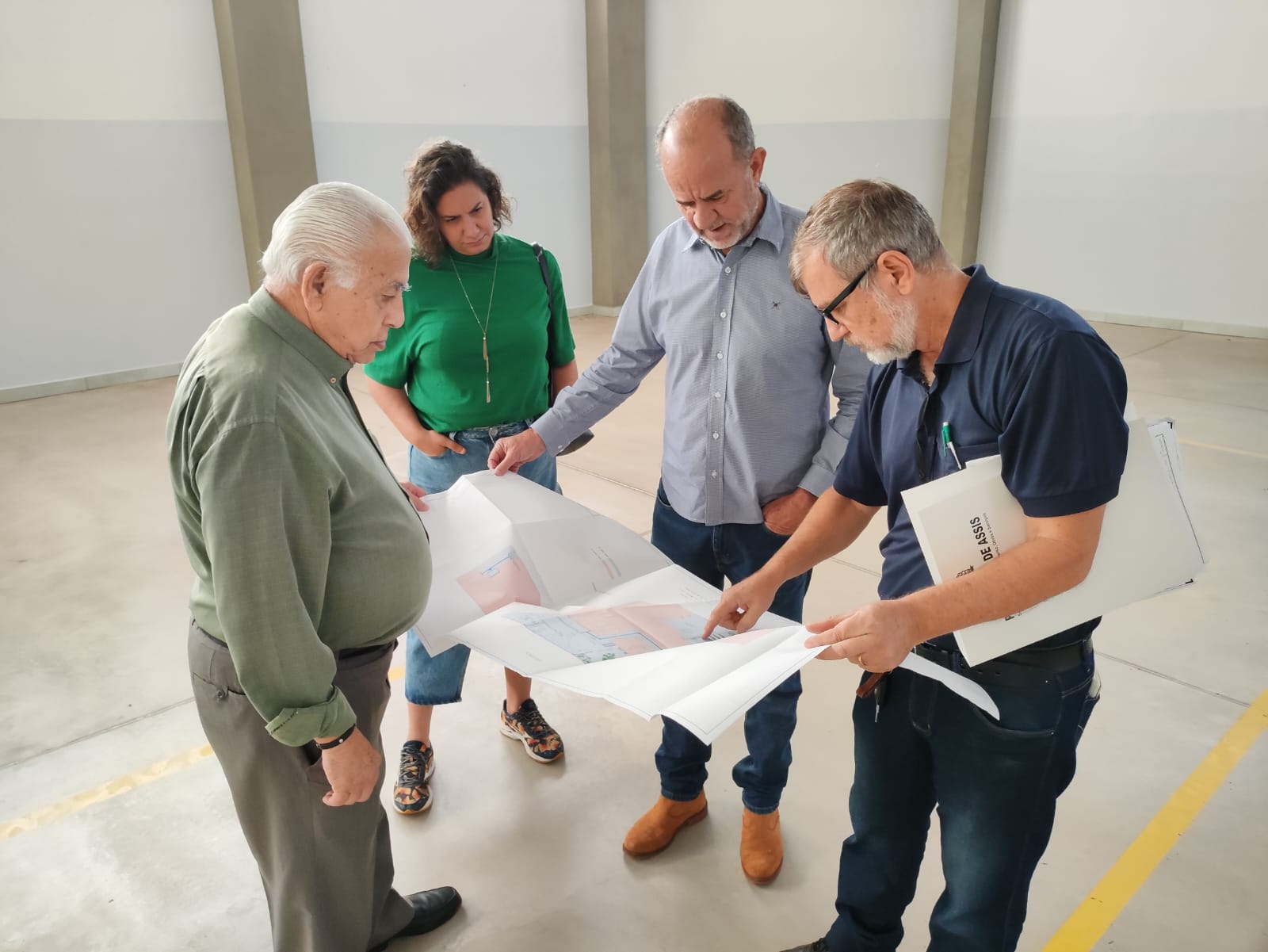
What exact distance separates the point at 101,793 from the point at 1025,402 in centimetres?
293

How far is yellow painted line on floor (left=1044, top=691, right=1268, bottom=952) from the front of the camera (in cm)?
230

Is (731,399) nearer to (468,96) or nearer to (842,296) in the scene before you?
(842,296)

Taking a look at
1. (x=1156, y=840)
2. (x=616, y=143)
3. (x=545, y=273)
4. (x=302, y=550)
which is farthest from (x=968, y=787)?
(x=616, y=143)

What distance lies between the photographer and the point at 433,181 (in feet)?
8.35

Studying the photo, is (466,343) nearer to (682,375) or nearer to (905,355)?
(682,375)

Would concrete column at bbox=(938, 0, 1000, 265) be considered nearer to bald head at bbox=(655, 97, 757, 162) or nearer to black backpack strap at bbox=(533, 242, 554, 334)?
black backpack strap at bbox=(533, 242, 554, 334)

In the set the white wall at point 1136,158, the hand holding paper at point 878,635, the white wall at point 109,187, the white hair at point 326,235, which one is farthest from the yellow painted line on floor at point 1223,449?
the white wall at point 109,187

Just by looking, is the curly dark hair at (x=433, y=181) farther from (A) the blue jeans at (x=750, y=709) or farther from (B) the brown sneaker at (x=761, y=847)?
(B) the brown sneaker at (x=761, y=847)

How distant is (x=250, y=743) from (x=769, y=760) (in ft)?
4.48

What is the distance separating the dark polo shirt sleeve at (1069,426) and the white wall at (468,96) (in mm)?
7068

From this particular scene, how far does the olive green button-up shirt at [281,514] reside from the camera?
143 centimetres

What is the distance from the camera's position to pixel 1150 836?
103 inches

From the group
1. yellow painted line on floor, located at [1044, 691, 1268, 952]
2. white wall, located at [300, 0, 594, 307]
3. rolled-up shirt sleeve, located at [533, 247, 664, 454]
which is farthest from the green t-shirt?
white wall, located at [300, 0, 594, 307]

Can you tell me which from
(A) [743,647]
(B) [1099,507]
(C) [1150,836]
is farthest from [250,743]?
(C) [1150,836]
